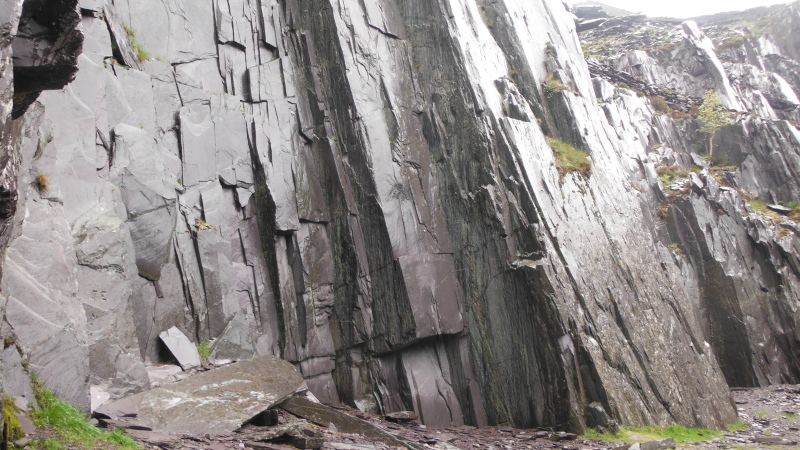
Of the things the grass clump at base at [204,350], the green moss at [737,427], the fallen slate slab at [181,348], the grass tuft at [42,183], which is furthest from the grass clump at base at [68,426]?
the green moss at [737,427]

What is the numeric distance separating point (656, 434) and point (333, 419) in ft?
29.1

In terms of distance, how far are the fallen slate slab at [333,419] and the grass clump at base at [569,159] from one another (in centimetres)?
1153

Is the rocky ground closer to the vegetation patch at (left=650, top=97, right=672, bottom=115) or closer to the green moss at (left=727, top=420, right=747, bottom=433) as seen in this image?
the green moss at (left=727, top=420, right=747, bottom=433)

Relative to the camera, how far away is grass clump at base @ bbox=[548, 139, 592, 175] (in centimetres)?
1972

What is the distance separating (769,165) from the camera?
31109mm

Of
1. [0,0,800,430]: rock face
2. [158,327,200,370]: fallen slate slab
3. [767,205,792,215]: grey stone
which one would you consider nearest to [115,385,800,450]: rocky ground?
[0,0,800,430]: rock face

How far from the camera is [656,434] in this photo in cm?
1468

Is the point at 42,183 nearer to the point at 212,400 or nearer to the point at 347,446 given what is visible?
the point at 212,400

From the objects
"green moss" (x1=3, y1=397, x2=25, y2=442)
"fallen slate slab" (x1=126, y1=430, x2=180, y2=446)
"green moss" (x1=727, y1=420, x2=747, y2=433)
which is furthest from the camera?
"green moss" (x1=727, y1=420, x2=747, y2=433)

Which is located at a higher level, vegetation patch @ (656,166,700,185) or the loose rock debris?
vegetation patch @ (656,166,700,185)

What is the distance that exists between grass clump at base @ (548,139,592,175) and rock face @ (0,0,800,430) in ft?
0.86

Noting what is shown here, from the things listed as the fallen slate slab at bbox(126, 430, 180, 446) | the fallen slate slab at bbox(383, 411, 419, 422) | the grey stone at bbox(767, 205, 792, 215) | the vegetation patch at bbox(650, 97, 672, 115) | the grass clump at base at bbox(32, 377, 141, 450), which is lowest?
the fallen slate slab at bbox(383, 411, 419, 422)

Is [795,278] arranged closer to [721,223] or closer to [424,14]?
[721,223]

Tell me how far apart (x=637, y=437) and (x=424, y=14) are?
16023 mm
